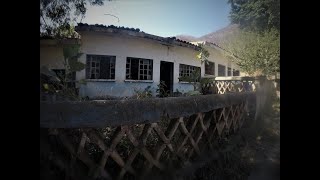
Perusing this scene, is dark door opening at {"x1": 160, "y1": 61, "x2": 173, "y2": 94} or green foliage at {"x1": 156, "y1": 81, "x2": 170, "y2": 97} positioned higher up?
dark door opening at {"x1": 160, "y1": 61, "x2": 173, "y2": 94}

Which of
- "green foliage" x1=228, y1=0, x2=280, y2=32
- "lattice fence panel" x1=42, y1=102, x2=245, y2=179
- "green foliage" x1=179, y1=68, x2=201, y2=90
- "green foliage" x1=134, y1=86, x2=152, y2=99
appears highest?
"green foliage" x1=228, y1=0, x2=280, y2=32

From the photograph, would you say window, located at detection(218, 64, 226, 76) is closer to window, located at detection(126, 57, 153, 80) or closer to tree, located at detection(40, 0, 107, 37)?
window, located at detection(126, 57, 153, 80)

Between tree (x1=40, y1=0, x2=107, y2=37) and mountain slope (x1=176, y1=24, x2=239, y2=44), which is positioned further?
tree (x1=40, y1=0, x2=107, y2=37)

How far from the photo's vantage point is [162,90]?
1.47 metres

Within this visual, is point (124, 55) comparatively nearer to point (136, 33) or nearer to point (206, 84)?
point (136, 33)

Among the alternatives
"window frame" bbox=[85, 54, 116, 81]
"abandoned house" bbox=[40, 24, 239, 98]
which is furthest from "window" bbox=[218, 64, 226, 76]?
"window frame" bbox=[85, 54, 116, 81]

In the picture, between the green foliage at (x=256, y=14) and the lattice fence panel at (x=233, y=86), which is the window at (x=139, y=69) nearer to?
the lattice fence panel at (x=233, y=86)

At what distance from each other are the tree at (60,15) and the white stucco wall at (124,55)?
0.49 feet

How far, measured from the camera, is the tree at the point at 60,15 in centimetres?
151

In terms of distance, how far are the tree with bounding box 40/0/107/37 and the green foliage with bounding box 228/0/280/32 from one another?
0.75 metres

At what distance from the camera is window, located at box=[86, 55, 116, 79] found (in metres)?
1.28

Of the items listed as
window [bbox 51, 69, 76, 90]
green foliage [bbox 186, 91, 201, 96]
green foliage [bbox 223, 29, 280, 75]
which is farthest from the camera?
green foliage [bbox 186, 91, 201, 96]
